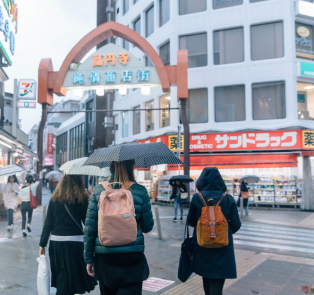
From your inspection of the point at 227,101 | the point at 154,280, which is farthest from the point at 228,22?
the point at 154,280

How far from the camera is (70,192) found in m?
4.17

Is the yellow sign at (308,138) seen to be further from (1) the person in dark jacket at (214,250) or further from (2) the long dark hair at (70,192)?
(2) the long dark hair at (70,192)

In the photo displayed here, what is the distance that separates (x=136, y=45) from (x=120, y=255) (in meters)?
15.7

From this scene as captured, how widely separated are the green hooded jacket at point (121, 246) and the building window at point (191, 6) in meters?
19.7

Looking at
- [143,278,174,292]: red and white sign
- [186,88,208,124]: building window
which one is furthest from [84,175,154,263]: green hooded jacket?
[186,88,208,124]: building window

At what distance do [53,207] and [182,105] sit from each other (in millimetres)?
13041

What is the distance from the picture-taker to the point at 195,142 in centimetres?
1980

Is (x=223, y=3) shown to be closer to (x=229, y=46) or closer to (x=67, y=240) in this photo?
(x=229, y=46)

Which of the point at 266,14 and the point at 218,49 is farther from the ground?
the point at 266,14

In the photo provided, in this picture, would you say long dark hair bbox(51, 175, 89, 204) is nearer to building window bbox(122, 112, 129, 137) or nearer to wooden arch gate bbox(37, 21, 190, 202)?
wooden arch gate bbox(37, 21, 190, 202)

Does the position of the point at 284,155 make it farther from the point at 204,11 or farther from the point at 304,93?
the point at 204,11

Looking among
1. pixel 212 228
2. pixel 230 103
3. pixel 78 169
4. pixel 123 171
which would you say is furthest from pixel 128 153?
pixel 230 103

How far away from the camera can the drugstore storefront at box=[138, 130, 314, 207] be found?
17.6 m

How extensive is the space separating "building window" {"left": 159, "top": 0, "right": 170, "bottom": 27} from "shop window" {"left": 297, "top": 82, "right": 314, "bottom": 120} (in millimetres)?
9554
